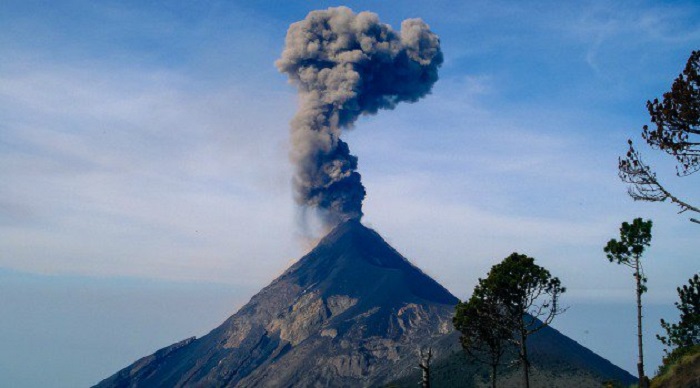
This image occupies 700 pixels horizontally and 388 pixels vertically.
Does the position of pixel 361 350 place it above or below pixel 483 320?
above

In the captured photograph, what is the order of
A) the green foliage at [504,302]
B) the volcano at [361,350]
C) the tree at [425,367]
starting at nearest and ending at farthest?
the tree at [425,367] < the green foliage at [504,302] < the volcano at [361,350]

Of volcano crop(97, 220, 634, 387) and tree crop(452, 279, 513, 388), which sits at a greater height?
volcano crop(97, 220, 634, 387)

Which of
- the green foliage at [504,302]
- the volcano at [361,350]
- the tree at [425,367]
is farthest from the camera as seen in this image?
the volcano at [361,350]

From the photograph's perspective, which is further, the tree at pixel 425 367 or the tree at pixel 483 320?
the tree at pixel 483 320

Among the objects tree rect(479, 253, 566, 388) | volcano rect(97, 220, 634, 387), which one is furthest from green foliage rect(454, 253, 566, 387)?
volcano rect(97, 220, 634, 387)

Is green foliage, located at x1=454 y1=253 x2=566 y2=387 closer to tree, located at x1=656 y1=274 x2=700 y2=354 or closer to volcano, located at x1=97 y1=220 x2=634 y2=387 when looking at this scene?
tree, located at x1=656 y1=274 x2=700 y2=354

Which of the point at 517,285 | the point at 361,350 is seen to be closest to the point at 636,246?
the point at 517,285

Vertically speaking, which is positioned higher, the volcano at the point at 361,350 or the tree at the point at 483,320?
the volcano at the point at 361,350

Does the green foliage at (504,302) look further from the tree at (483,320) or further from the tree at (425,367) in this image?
the tree at (425,367)

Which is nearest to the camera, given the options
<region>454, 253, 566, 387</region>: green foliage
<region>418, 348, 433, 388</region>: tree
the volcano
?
<region>418, 348, 433, 388</region>: tree

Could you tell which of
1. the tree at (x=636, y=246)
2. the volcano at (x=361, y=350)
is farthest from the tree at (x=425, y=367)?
the volcano at (x=361, y=350)

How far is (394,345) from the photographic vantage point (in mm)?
166750

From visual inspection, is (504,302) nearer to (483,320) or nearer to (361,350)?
→ (483,320)

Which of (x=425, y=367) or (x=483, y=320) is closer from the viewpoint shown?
(x=425, y=367)
